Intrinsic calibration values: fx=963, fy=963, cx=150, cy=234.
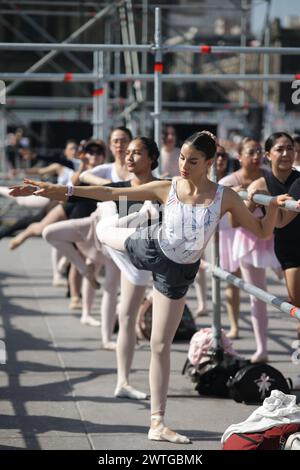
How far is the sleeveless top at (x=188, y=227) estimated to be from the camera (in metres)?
5.30

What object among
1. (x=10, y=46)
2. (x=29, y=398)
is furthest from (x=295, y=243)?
(x=10, y=46)

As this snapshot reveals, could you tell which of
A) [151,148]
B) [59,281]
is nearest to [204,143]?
[151,148]

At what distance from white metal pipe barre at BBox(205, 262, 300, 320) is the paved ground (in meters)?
0.80

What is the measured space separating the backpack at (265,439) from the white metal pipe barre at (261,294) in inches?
22.3

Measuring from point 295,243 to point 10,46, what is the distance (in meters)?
2.53

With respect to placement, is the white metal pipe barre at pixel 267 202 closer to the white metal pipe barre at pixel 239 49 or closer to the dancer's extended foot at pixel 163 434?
the dancer's extended foot at pixel 163 434

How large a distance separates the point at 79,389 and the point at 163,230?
181 centimetres

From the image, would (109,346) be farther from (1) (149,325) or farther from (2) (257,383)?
(2) (257,383)

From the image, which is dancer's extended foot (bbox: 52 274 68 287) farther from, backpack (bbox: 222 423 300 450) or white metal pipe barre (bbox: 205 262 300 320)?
backpack (bbox: 222 423 300 450)

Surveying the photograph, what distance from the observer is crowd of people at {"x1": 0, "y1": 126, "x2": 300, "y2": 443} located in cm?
532

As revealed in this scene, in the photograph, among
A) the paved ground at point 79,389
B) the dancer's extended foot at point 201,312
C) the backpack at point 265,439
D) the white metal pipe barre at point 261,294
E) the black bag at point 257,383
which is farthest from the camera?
the dancer's extended foot at point 201,312

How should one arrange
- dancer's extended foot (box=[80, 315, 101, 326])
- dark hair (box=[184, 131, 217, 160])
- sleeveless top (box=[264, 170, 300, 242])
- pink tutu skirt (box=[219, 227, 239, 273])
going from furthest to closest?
dancer's extended foot (box=[80, 315, 101, 326]) < pink tutu skirt (box=[219, 227, 239, 273]) < sleeveless top (box=[264, 170, 300, 242]) < dark hair (box=[184, 131, 217, 160])

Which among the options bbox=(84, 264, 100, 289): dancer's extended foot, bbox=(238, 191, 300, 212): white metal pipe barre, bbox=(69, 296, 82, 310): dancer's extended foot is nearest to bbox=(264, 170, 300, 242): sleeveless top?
bbox=(238, 191, 300, 212): white metal pipe barre

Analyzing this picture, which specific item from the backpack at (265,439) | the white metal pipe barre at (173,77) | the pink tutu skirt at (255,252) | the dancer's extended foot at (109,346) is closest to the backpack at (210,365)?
the pink tutu skirt at (255,252)
